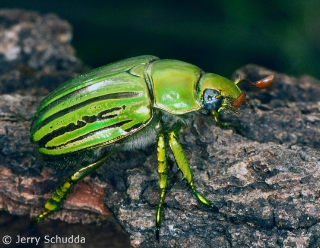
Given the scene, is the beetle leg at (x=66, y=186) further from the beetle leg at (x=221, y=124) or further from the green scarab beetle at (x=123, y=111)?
the beetle leg at (x=221, y=124)

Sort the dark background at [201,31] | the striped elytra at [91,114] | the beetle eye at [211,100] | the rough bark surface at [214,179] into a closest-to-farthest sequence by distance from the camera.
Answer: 1. the rough bark surface at [214,179]
2. the striped elytra at [91,114]
3. the beetle eye at [211,100]
4. the dark background at [201,31]

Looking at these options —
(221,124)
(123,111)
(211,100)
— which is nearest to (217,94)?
(211,100)

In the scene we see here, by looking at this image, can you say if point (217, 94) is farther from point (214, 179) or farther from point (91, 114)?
point (91, 114)

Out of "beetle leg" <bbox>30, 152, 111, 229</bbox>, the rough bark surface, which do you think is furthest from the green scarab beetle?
the rough bark surface

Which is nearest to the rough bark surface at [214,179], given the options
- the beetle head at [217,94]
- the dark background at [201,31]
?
the beetle head at [217,94]

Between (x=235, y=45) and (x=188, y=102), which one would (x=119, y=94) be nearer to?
(x=188, y=102)

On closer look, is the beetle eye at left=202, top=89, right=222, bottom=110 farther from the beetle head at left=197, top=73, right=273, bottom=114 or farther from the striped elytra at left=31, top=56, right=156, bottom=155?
the striped elytra at left=31, top=56, right=156, bottom=155
